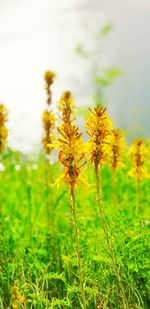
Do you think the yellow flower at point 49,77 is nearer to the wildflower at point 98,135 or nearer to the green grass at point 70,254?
the green grass at point 70,254

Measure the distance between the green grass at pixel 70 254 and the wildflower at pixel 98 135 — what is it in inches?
5.4

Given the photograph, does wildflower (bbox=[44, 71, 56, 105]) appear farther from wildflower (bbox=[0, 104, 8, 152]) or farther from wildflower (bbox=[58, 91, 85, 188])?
wildflower (bbox=[58, 91, 85, 188])

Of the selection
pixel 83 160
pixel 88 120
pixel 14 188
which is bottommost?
pixel 83 160

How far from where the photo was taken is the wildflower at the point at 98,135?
8.96 ft

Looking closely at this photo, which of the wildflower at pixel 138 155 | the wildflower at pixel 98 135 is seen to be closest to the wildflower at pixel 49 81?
the wildflower at pixel 138 155

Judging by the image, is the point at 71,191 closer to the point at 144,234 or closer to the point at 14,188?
the point at 144,234

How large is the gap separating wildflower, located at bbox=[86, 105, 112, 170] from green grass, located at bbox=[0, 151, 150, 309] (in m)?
0.14

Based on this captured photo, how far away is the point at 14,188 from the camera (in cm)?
700

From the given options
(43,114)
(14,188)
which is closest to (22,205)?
(14,188)

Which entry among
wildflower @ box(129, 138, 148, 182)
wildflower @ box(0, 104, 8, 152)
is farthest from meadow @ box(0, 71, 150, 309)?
wildflower @ box(0, 104, 8, 152)

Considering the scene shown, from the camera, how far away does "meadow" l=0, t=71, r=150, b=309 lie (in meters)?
2.64

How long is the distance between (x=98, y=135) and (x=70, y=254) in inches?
62.5

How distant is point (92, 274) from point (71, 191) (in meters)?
1.11

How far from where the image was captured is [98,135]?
276cm
